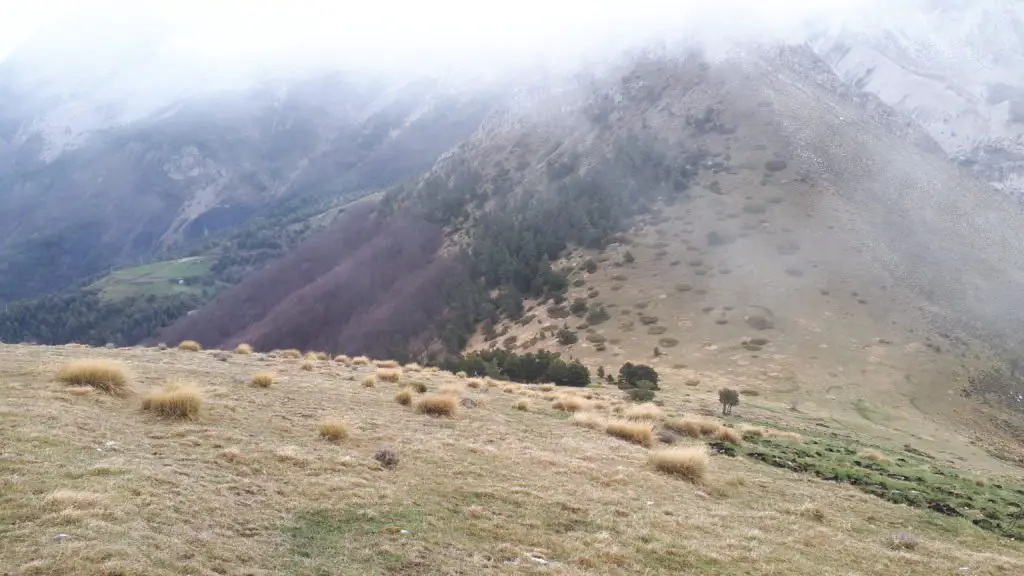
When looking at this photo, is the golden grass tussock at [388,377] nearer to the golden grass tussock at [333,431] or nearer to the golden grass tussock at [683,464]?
the golden grass tussock at [333,431]

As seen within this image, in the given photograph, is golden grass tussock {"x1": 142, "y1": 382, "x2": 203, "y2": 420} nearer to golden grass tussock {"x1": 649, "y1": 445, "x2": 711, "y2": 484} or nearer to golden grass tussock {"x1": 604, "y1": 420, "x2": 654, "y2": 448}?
golden grass tussock {"x1": 649, "y1": 445, "x2": 711, "y2": 484}

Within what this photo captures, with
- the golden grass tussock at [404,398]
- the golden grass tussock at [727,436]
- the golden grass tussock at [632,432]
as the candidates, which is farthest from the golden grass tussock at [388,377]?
the golden grass tussock at [727,436]

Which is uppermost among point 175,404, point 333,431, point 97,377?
point 97,377

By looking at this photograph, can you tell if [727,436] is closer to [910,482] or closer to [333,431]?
[910,482]

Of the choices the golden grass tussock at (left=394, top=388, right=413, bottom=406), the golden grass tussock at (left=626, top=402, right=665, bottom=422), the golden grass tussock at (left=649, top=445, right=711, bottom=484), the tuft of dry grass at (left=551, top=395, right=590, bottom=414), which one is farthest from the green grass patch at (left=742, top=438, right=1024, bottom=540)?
the golden grass tussock at (left=394, top=388, right=413, bottom=406)

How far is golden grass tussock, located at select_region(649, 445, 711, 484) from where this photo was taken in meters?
15.9

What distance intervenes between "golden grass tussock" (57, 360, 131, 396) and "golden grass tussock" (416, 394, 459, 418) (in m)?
7.63

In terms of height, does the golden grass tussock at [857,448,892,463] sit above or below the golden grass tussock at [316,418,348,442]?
below

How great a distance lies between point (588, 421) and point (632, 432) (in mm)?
1754

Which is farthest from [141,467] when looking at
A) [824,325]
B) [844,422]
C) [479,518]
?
[824,325]

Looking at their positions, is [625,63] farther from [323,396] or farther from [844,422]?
[323,396]

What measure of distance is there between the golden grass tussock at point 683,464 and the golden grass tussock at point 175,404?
36.7ft

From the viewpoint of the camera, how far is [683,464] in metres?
15.9

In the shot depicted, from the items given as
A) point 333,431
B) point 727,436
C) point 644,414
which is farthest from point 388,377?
point 727,436
